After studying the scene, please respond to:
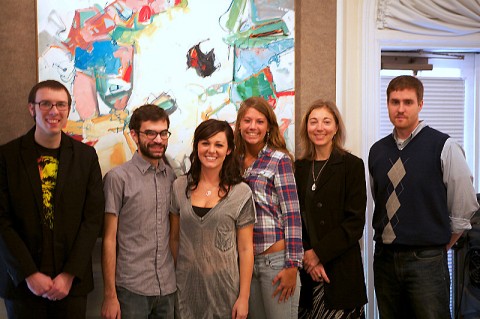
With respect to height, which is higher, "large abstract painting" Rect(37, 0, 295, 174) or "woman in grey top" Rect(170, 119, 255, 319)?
"large abstract painting" Rect(37, 0, 295, 174)

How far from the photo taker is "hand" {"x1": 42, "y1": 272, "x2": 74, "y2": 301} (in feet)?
7.04

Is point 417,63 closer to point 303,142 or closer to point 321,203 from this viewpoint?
point 303,142

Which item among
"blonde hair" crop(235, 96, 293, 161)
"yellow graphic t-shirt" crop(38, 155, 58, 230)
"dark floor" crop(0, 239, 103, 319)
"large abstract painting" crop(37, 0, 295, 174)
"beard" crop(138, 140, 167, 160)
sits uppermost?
"large abstract painting" crop(37, 0, 295, 174)

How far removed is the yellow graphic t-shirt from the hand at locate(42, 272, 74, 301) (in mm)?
219

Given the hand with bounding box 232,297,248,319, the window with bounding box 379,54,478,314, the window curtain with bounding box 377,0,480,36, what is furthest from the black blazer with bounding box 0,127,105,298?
the window with bounding box 379,54,478,314

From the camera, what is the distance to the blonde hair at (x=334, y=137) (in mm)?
2512

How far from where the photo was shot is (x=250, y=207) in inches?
90.0

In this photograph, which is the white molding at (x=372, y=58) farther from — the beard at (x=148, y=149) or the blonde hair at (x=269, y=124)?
the beard at (x=148, y=149)

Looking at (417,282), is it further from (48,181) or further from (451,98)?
(48,181)

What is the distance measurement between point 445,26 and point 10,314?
2.91 m

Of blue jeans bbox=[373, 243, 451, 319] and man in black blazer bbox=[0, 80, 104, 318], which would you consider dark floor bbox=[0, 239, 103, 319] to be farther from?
blue jeans bbox=[373, 243, 451, 319]

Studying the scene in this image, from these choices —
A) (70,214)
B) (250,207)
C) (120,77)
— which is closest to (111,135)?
(120,77)

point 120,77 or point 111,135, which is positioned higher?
point 120,77

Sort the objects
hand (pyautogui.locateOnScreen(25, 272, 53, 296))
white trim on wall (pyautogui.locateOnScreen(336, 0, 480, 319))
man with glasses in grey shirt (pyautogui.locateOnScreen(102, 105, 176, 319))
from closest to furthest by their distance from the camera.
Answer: hand (pyautogui.locateOnScreen(25, 272, 53, 296)) < man with glasses in grey shirt (pyautogui.locateOnScreen(102, 105, 176, 319)) < white trim on wall (pyautogui.locateOnScreen(336, 0, 480, 319))
